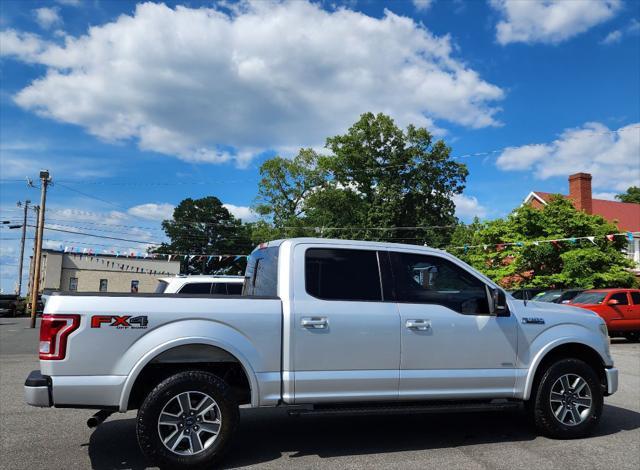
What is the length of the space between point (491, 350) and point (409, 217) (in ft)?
137

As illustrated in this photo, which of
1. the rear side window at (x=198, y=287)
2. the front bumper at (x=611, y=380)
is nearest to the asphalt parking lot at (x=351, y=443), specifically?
the front bumper at (x=611, y=380)

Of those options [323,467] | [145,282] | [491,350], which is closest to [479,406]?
[491,350]

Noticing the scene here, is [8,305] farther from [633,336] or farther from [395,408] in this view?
[395,408]

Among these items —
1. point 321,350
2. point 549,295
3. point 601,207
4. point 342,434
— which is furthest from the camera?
point 601,207

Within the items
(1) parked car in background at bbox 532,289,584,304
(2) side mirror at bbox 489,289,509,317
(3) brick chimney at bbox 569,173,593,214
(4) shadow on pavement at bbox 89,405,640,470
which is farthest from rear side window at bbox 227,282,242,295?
(3) brick chimney at bbox 569,173,593,214

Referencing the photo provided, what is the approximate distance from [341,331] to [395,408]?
2.96 feet

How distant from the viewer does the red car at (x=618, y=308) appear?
16969 millimetres

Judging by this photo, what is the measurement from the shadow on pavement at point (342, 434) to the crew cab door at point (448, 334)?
0.64m

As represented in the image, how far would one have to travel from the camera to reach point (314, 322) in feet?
15.6

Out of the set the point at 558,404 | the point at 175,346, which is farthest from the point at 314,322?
the point at 558,404

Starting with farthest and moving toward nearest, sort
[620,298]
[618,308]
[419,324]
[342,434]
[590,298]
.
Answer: [590,298] → [620,298] → [618,308] → [342,434] → [419,324]

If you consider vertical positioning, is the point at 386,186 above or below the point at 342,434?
above

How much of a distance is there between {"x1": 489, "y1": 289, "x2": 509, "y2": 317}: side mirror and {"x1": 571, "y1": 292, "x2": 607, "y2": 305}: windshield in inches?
549

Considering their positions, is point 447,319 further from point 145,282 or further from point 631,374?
point 145,282
